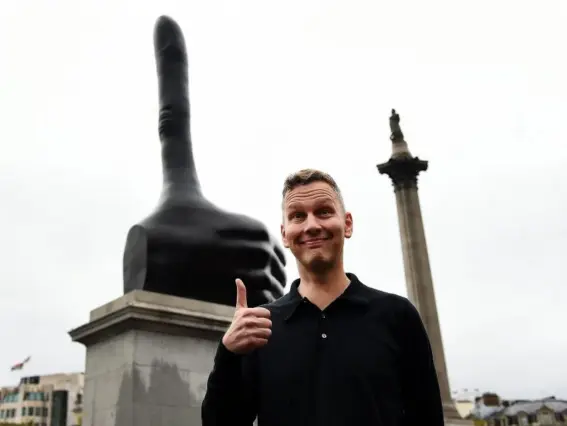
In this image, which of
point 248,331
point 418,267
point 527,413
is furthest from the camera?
point 527,413

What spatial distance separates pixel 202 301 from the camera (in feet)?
26.3

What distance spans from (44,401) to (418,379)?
79.8 m

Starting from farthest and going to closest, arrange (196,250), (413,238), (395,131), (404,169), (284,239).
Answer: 1. (395,131)
2. (404,169)
3. (413,238)
4. (196,250)
5. (284,239)

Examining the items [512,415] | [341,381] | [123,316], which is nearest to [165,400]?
[123,316]

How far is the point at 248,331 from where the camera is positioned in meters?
2.05

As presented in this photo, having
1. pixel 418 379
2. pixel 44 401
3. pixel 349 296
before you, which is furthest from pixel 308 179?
pixel 44 401

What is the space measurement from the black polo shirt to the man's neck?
0.10 feet

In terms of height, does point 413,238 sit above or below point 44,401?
below

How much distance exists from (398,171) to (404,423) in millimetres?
23235

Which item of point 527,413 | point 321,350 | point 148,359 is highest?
point 527,413

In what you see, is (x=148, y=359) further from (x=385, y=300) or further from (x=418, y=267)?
(x=418, y=267)

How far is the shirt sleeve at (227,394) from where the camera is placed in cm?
212

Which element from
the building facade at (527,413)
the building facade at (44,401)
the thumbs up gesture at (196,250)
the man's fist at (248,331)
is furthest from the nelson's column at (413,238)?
the building facade at (44,401)

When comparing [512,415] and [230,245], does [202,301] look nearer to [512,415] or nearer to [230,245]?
[230,245]
